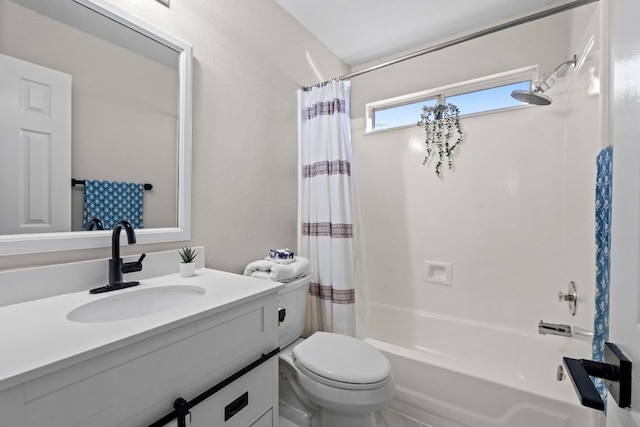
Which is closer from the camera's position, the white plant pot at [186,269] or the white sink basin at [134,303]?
the white sink basin at [134,303]

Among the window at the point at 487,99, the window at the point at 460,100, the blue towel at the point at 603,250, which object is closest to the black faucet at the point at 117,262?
the blue towel at the point at 603,250

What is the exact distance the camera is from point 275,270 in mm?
1435

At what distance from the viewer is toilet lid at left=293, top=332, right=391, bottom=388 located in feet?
3.77

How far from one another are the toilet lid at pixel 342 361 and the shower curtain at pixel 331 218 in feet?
1.30

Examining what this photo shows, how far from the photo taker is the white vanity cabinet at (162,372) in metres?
0.52

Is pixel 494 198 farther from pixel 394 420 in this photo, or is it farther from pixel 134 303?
pixel 134 303

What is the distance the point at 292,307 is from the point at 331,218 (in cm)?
63

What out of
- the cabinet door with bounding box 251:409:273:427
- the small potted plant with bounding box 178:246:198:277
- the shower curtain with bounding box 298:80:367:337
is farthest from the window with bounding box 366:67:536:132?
the cabinet door with bounding box 251:409:273:427

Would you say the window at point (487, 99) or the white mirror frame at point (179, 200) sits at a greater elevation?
the window at point (487, 99)

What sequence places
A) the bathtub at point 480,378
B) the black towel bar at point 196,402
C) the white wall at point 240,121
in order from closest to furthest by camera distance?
the black towel bar at point 196,402 < the bathtub at point 480,378 < the white wall at point 240,121

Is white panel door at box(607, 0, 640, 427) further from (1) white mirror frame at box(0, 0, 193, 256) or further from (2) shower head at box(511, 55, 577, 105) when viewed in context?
(1) white mirror frame at box(0, 0, 193, 256)

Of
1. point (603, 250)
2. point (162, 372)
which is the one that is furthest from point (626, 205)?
point (162, 372)

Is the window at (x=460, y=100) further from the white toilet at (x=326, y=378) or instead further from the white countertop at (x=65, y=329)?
the white countertop at (x=65, y=329)

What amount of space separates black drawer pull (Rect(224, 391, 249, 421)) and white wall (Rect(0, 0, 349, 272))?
70 cm
